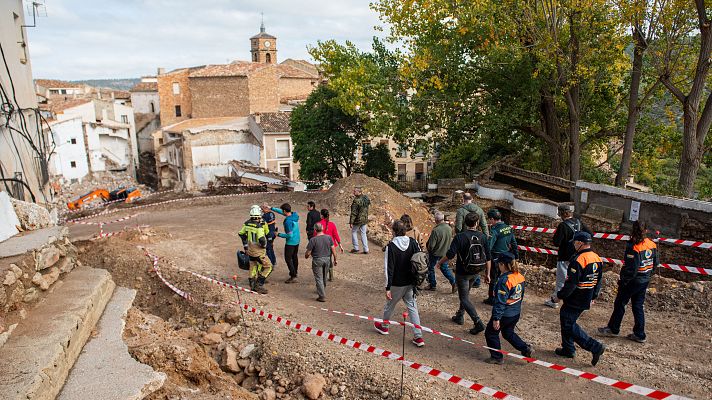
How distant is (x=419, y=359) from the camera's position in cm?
654

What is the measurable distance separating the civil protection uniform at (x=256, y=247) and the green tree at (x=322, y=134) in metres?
19.4

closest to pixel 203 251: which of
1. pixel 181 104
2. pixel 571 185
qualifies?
pixel 571 185

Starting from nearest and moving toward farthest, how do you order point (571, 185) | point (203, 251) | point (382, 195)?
point (203, 251)
point (571, 185)
point (382, 195)

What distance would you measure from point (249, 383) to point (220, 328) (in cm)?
147

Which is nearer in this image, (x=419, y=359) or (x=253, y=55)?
(x=419, y=359)

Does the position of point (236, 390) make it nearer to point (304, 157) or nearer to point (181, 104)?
point (304, 157)

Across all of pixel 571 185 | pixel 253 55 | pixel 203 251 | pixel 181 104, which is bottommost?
pixel 203 251

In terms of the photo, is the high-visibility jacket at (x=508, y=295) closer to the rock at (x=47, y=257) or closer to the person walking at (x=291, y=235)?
the person walking at (x=291, y=235)

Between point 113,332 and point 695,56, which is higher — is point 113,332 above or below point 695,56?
below

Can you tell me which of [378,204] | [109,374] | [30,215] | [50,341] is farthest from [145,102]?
[109,374]

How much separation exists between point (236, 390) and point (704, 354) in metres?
6.34

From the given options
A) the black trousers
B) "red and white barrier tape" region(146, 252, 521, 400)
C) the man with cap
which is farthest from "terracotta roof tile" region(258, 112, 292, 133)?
the man with cap

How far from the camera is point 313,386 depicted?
591 cm

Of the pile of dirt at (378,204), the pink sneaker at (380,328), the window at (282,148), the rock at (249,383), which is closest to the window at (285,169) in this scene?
the window at (282,148)
